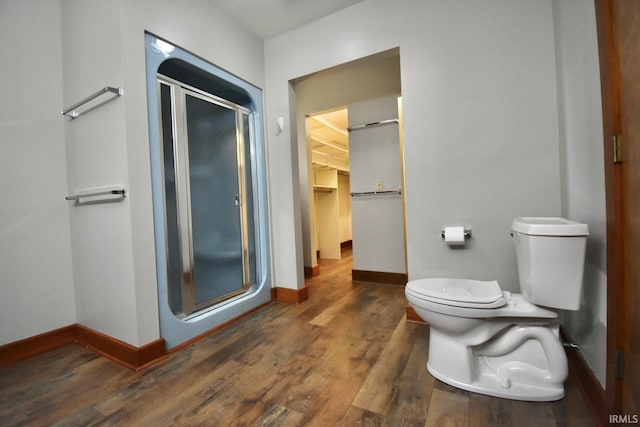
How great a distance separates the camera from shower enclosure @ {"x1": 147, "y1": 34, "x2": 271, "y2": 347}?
157 centimetres

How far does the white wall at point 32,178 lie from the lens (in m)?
1.54

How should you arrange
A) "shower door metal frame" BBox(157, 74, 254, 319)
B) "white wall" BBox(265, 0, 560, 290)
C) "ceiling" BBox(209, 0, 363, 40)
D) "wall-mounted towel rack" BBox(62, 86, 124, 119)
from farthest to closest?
"ceiling" BBox(209, 0, 363, 40) < "shower door metal frame" BBox(157, 74, 254, 319) < "white wall" BBox(265, 0, 560, 290) < "wall-mounted towel rack" BBox(62, 86, 124, 119)

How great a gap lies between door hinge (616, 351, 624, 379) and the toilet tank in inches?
9.2

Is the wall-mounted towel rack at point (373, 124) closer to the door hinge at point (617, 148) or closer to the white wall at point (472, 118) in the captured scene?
the white wall at point (472, 118)

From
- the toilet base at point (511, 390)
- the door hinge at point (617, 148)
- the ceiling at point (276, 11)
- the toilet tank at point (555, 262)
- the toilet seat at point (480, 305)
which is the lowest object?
the toilet base at point (511, 390)

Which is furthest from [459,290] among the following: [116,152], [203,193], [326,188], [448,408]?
[326,188]

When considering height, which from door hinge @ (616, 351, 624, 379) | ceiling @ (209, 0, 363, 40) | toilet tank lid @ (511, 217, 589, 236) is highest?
ceiling @ (209, 0, 363, 40)

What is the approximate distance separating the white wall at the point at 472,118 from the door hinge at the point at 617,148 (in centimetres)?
74

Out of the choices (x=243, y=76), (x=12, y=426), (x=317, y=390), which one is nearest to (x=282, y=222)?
(x=243, y=76)

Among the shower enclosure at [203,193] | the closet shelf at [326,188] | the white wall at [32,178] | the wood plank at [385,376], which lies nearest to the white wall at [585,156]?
the wood plank at [385,376]

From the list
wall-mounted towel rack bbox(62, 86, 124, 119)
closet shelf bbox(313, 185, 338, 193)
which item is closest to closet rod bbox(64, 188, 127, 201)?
wall-mounted towel rack bbox(62, 86, 124, 119)

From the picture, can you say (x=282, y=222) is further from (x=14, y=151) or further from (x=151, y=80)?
(x=14, y=151)

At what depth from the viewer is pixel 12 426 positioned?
106 centimetres

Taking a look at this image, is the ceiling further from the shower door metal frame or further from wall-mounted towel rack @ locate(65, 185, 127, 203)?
wall-mounted towel rack @ locate(65, 185, 127, 203)
